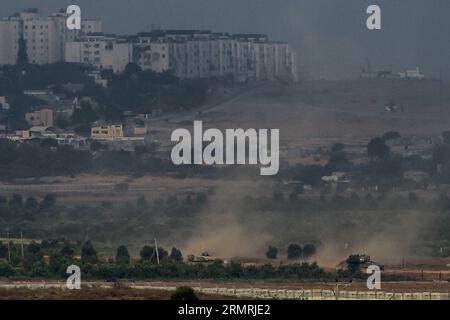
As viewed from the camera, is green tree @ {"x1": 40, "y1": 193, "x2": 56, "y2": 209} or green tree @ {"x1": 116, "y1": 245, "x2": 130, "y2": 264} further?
green tree @ {"x1": 40, "y1": 193, "x2": 56, "y2": 209}

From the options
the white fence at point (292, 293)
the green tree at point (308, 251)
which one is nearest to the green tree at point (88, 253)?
the green tree at point (308, 251)

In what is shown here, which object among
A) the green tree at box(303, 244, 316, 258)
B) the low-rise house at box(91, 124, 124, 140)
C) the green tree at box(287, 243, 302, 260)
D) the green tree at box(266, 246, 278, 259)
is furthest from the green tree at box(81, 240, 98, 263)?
the low-rise house at box(91, 124, 124, 140)

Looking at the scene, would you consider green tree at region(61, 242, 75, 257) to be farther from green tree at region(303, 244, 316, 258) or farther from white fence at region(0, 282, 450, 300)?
white fence at region(0, 282, 450, 300)

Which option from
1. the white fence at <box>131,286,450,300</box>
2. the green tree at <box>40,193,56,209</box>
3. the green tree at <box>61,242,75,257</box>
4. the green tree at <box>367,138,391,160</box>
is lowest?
the white fence at <box>131,286,450,300</box>

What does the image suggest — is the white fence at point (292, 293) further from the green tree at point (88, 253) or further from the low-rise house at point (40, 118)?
the low-rise house at point (40, 118)

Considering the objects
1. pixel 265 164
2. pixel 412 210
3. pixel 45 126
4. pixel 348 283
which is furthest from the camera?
pixel 45 126

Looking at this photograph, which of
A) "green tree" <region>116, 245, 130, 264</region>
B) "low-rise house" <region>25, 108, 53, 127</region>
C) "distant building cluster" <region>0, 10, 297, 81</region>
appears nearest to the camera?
"green tree" <region>116, 245, 130, 264</region>
